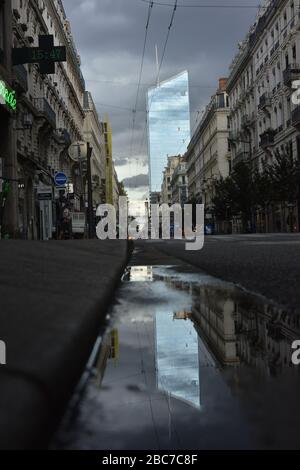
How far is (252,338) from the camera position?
4535 millimetres

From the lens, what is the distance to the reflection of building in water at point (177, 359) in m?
3.24

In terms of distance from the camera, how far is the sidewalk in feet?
7.74

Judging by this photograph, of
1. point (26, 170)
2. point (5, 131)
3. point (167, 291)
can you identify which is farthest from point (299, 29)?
point (167, 291)

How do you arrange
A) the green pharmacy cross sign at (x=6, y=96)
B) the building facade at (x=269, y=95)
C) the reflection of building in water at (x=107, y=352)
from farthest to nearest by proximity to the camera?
the building facade at (x=269, y=95)
the green pharmacy cross sign at (x=6, y=96)
the reflection of building in water at (x=107, y=352)

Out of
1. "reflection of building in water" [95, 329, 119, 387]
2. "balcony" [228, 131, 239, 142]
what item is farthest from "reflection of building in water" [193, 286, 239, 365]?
"balcony" [228, 131, 239, 142]

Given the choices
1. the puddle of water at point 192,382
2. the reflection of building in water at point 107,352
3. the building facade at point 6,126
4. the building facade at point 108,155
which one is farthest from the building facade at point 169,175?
the reflection of building in water at point 107,352

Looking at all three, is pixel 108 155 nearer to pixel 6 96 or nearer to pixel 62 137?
pixel 62 137

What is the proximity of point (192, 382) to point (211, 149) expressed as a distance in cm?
9315

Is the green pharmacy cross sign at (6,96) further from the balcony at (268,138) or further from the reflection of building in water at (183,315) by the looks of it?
the balcony at (268,138)

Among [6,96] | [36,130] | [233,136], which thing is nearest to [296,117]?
[36,130]

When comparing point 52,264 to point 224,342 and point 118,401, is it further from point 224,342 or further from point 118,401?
point 118,401

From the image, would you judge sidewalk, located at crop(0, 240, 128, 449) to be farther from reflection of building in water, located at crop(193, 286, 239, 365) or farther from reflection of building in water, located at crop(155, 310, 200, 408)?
reflection of building in water, located at crop(193, 286, 239, 365)

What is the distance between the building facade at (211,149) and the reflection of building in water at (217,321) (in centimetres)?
7589

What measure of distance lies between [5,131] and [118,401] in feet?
84.2
